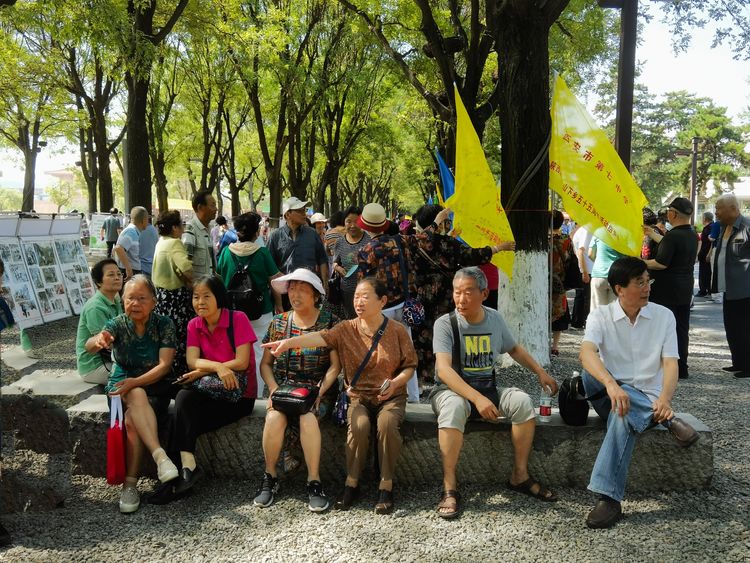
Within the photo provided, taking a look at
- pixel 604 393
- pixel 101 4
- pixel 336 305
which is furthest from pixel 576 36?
pixel 604 393

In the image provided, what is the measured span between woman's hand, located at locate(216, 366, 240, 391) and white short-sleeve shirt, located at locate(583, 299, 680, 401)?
2.21 metres

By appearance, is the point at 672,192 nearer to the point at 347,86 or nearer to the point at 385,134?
the point at 385,134

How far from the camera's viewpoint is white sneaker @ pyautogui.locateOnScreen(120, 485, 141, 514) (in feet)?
13.4

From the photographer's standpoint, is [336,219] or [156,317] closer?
[156,317]

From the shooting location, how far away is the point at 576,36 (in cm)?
1474

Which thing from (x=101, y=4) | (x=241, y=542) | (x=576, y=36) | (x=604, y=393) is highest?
(x=576, y=36)

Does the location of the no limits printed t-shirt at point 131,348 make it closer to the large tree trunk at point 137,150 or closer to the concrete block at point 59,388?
the concrete block at point 59,388

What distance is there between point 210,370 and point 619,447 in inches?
99.2

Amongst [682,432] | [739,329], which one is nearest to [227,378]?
[682,432]

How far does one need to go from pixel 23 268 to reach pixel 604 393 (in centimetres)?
896

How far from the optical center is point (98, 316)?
477cm

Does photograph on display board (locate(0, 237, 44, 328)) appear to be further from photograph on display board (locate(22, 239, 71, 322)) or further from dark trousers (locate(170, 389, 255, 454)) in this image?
dark trousers (locate(170, 389, 255, 454))

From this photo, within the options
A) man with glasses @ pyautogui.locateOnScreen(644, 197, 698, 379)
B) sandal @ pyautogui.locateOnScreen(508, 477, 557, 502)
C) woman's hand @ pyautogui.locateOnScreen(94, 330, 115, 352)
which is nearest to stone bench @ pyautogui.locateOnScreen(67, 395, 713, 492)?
sandal @ pyautogui.locateOnScreen(508, 477, 557, 502)

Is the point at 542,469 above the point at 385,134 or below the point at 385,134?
below
